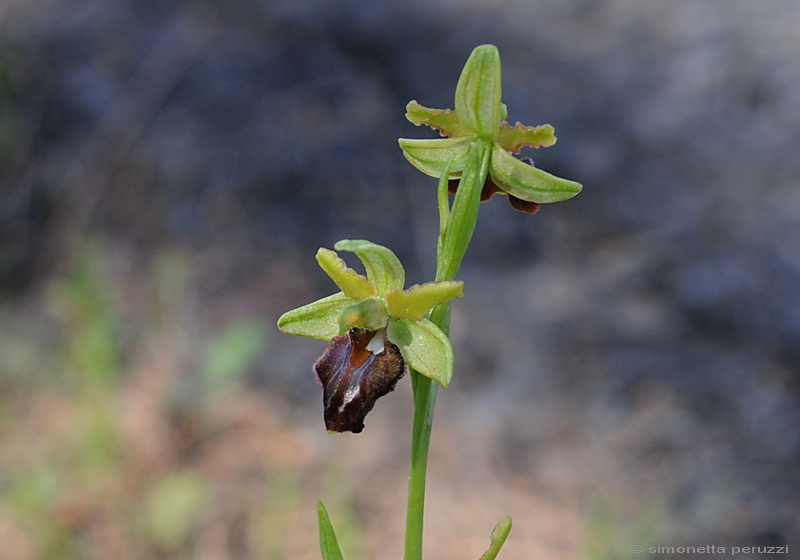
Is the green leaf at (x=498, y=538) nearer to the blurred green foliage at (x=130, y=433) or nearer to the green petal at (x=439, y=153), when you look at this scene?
the green petal at (x=439, y=153)

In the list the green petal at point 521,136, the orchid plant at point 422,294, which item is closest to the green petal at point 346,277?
the orchid plant at point 422,294

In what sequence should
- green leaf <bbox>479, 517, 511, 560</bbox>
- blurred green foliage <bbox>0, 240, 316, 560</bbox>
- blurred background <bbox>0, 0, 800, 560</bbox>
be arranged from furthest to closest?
1. blurred background <bbox>0, 0, 800, 560</bbox>
2. blurred green foliage <bbox>0, 240, 316, 560</bbox>
3. green leaf <bbox>479, 517, 511, 560</bbox>

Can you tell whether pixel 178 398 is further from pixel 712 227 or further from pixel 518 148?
pixel 712 227

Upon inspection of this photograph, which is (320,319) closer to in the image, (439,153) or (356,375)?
(356,375)

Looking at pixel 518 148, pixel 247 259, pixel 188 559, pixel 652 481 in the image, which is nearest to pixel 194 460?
pixel 188 559

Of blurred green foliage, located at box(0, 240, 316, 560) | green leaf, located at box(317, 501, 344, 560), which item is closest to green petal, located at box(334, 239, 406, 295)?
green leaf, located at box(317, 501, 344, 560)

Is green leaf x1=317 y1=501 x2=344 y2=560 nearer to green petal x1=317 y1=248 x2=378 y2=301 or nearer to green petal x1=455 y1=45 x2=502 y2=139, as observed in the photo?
green petal x1=317 y1=248 x2=378 y2=301

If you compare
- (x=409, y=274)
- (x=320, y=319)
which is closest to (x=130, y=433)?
(x=409, y=274)
